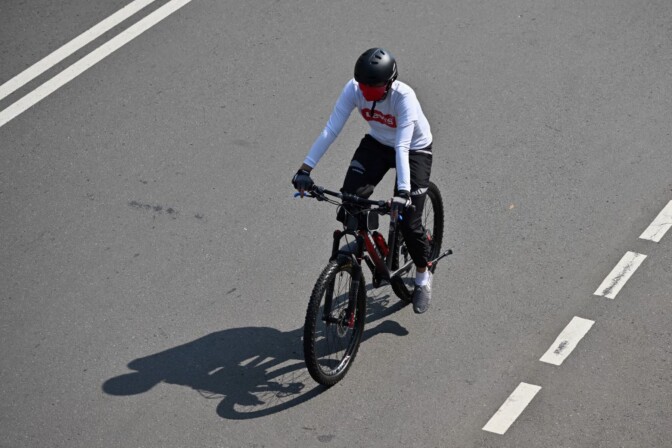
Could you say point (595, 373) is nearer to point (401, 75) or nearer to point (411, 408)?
point (411, 408)

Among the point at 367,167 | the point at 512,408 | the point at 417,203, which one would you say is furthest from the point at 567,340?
the point at 367,167

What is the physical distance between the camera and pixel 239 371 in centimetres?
853

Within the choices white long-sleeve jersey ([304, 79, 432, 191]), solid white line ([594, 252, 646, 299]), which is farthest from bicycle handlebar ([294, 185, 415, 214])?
solid white line ([594, 252, 646, 299])

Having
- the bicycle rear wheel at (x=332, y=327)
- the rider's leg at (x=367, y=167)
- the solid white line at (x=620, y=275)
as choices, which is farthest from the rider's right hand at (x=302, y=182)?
the solid white line at (x=620, y=275)

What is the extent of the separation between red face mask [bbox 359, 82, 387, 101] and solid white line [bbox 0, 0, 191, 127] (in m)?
5.25

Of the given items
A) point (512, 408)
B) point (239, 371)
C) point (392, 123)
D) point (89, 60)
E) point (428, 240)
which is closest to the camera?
point (512, 408)

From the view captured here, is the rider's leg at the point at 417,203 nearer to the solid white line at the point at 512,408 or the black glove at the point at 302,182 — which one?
the black glove at the point at 302,182

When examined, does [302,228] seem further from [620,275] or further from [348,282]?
[620,275]

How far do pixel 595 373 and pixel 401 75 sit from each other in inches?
185

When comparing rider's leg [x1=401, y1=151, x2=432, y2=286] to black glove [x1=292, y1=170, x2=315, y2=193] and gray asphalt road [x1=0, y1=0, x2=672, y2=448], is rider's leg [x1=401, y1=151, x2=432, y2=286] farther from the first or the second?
black glove [x1=292, y1=170, x2=315, y2=193]

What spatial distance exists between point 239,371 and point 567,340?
274cm

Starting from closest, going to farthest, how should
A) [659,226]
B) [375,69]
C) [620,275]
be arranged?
[375,69] → [620,275] → [659,226]

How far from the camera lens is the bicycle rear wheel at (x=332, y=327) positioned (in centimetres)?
780

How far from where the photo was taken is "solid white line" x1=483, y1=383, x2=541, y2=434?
7.86 meters
